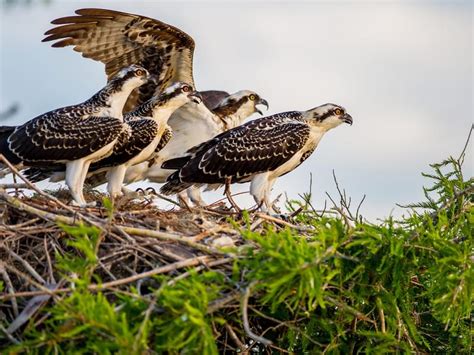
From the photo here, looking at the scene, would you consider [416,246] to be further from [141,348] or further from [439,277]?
[141,348]

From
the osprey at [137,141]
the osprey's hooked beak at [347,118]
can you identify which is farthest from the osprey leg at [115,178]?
the osprey's hooked beak at [347,118]

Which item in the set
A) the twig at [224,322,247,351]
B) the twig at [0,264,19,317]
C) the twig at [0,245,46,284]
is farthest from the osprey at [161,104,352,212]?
the twig at [0,264,19,317]

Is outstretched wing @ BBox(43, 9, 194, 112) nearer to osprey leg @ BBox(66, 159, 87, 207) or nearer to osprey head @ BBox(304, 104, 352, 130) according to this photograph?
osprey head @ BBox(304, 104, 352, 130)

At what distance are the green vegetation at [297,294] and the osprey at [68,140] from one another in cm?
166

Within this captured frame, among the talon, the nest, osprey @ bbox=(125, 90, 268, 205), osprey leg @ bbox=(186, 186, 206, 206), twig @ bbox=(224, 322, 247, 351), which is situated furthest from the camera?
osprey @ bbox=(125, 90, 268, 205)

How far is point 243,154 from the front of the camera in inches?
423

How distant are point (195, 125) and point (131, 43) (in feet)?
3.95

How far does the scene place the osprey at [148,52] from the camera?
12.4 m

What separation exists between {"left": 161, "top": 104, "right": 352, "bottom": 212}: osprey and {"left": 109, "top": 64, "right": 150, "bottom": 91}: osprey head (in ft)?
3.02

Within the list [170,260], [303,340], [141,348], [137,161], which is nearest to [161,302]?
[141,348]

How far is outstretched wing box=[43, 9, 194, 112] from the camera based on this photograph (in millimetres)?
12359

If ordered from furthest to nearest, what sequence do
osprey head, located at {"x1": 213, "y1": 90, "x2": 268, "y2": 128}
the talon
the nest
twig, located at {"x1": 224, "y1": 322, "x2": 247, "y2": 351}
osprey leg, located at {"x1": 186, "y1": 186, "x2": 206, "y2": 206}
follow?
1. osprey head, located at {"x1": 213, "y1": 90, "x2": 268, "y2": 128}
2. osprey leg, located at {"x1": 186, "y1": 186, "x2": 206, "y2": 206}
3. the talon
4. twig, located at {"x1": 224, "y1": 322, "x2": 247, "y2": 351}
5. the nest

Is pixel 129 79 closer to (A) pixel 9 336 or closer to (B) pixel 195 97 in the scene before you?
(B) pixel 195 97

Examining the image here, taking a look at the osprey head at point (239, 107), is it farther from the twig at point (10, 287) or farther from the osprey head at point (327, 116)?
the twig at point (10, 287)
